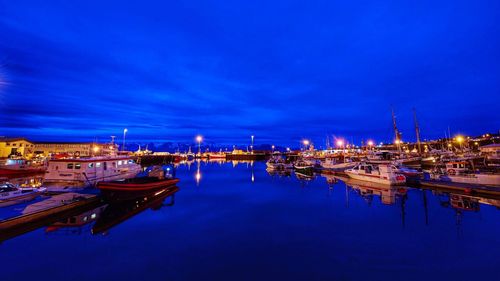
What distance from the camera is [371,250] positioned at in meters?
10.7

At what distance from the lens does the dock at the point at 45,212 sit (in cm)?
1188

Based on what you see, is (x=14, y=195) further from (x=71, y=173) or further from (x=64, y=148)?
(x=64, y=148)

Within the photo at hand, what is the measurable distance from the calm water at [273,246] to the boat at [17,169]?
28.7m

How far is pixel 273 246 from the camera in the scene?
1130cm

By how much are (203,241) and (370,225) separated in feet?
34.3

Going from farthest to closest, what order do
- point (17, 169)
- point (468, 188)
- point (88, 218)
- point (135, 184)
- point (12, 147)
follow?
point (12, 147), point (17, 169), point (468, 188), point (135, 184), point (88, 218)

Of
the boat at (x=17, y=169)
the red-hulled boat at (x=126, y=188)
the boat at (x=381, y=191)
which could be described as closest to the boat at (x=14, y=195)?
the red-hulled boat at (x=126, y=188)

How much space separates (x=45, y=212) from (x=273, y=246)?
13651 mm

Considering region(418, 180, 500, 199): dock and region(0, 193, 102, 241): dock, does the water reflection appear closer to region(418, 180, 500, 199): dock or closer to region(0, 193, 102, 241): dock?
region(0, 193, 102, 241): dock

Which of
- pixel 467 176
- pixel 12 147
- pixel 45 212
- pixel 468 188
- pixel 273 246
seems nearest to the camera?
pixel 273 246

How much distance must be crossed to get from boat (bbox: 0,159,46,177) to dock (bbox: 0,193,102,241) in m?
27.3

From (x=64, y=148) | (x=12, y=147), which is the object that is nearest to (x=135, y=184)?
(x=12, y=147)

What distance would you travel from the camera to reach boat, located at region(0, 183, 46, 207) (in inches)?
616

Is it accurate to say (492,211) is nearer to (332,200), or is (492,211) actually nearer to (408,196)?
(408,196)
